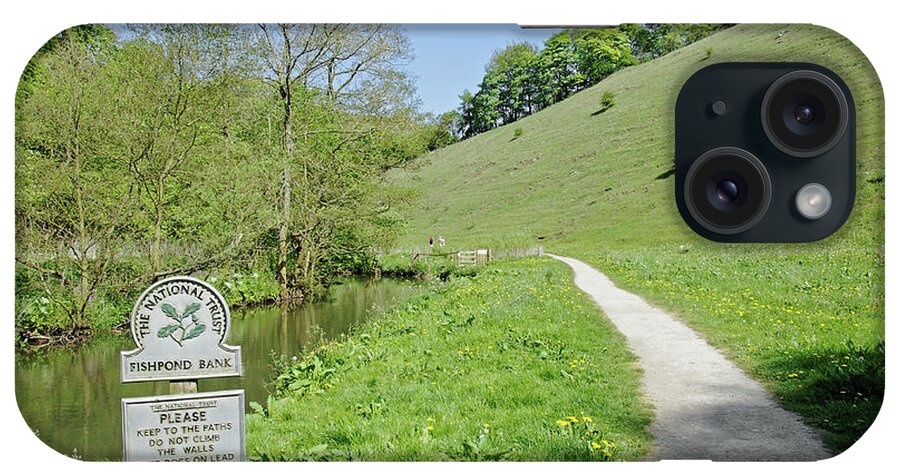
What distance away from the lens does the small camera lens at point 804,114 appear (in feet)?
20.3

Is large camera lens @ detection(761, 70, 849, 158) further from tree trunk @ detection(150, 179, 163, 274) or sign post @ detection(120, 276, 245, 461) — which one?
tree trunk @ detection(150, 179, 163, 274)

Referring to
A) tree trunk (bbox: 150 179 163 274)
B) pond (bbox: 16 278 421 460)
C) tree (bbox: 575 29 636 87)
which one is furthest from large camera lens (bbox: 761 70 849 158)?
tree trunk (bbox: 150 179 163 274)

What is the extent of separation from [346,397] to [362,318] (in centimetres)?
434

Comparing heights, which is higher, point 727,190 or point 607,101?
point 607,101

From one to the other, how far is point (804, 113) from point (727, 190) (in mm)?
953

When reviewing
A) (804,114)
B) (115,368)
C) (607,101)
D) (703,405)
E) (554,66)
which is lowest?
(703,405)

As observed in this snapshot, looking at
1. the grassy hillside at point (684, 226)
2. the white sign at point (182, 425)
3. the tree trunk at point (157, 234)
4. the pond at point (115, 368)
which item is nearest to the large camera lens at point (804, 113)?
the grassy hillside at point (684, 226)

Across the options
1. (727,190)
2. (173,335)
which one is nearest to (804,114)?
(727,190)

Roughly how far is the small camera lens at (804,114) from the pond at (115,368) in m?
5.39

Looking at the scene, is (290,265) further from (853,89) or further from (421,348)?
(853,89)

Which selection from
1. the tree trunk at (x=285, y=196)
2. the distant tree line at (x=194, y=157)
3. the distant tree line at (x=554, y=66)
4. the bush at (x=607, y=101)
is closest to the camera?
the distant tree line at (x=554, y=66)

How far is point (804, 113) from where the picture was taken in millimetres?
6211

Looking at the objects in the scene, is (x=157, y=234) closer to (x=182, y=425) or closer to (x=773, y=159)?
(x=182, y=425)

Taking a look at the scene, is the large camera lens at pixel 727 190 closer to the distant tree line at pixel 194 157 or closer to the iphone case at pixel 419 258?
the iphone case at pixel 419 258
